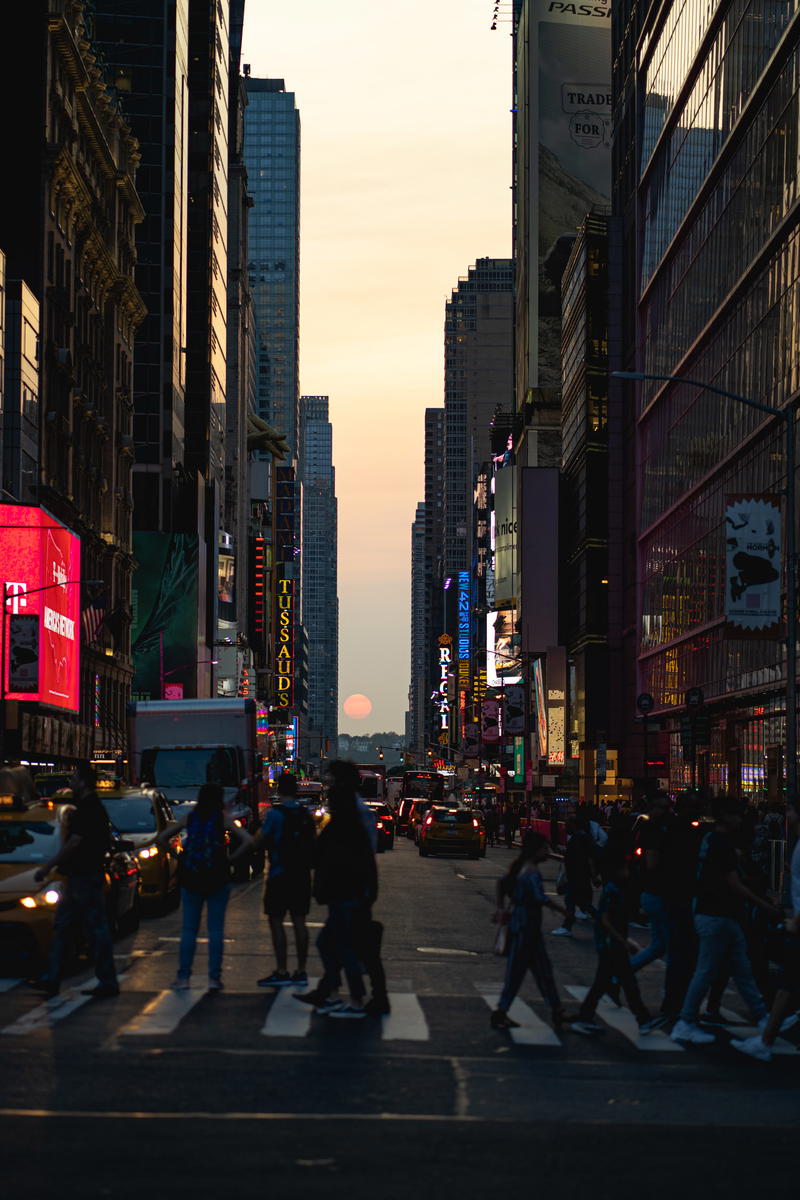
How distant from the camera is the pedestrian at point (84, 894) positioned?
16.3 meters

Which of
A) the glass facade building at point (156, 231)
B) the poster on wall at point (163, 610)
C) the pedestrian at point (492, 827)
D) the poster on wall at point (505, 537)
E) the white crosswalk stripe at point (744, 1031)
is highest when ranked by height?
the glass facade building at point (156, 231)

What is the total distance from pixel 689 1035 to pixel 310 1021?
313cm

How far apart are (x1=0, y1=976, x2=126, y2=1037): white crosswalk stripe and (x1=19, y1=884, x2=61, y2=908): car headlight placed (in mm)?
891

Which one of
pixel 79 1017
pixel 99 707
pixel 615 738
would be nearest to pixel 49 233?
pixel 99 707

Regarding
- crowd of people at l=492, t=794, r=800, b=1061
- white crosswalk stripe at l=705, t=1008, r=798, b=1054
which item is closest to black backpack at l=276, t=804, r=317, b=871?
crowd of people at l=492, t=794, r=800, b=1061

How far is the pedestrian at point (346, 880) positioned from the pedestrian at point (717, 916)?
9.03 ft

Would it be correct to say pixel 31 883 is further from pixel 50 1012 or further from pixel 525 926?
pixel 525 926

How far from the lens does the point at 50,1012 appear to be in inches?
610

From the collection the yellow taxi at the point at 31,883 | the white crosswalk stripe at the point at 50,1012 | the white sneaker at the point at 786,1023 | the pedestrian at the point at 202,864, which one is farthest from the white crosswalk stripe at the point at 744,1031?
the yellow taxi at the point at 31,883

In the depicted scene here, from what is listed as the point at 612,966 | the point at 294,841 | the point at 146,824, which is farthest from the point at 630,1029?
the point at 146,824

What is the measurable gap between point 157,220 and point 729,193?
7094 cm

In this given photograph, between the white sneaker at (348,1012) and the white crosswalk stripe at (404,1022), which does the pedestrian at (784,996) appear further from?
the white sneaker at (348,1012)

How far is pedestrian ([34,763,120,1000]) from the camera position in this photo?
16312 mm

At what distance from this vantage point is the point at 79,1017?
15211 mm
